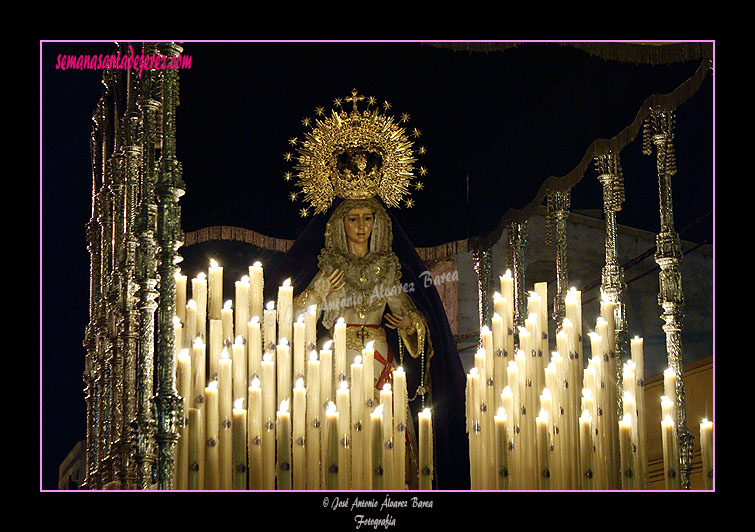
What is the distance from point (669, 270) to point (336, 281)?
2170 mm

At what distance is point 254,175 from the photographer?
27.7 feet

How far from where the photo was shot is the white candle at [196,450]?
19.9ft

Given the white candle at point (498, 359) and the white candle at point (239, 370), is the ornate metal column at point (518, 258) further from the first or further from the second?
the white candle at point (239, 370)

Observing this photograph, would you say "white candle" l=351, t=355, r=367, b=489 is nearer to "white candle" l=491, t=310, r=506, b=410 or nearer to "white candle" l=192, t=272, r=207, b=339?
"white candle" l=491, t=310, r=506, b=410

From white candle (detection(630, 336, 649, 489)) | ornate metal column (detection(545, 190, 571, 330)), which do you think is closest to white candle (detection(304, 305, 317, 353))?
white candle (detection(630, 336, 649, 489))

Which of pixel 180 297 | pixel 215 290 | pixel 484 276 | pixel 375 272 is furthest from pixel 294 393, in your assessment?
pixel 484 276

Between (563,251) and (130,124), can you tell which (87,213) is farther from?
(563,251)

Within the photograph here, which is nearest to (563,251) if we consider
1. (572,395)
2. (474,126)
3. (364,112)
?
(474,126)

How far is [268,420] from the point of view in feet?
20.4

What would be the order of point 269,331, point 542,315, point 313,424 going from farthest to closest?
1. point 269,331
2. point 542,315
3. point 313,424

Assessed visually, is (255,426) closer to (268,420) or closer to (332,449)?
(268,420)

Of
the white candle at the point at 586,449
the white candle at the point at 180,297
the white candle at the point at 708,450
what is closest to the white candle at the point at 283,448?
the white candle at the point at 180,297

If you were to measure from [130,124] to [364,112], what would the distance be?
183 cm

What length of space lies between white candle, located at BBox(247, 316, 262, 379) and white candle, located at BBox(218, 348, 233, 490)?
14cm
